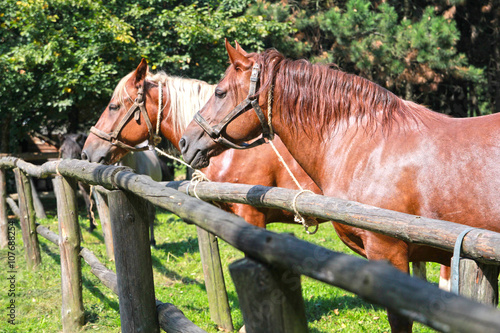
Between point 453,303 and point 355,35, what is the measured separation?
9.80 m

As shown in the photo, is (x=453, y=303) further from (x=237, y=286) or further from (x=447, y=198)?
(x=447, y=198)

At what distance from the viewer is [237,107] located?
10.2ft

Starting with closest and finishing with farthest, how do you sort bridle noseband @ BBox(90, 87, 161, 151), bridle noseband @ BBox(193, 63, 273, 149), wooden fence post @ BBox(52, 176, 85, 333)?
1. bridle noseband @ BBox(193, 63, 273, 149)
2. wooden fence post @ BBox(52, 176, 85, 333)
3. bridle noseband @ BBox(90, 87, 161, 151)

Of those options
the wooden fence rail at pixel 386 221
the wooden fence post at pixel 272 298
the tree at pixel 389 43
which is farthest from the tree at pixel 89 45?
the wooden fence post at pixel 272 298

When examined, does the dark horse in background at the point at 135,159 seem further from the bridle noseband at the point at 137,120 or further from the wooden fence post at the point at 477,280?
the wooden fence post at the point at 477,280

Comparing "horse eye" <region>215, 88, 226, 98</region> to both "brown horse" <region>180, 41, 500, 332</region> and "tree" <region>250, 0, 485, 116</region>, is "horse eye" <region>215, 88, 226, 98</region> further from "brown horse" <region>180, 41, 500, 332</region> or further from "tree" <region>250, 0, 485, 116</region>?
"tree" <region>250, 0, 485, 116</region>

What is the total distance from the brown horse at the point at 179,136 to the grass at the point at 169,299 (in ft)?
3.37

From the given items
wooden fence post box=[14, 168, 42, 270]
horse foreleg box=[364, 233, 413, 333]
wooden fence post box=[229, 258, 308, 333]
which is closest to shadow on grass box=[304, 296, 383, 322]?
horse foreleg box=[364, 233, 413, 333]

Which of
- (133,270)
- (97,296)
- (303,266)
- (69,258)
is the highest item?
(303,266)

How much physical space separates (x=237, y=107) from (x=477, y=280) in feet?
6.36

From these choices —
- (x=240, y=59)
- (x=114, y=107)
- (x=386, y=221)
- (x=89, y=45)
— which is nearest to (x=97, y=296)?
(x=114, y=107)

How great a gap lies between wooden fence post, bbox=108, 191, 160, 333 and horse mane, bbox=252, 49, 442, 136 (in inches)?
51.2

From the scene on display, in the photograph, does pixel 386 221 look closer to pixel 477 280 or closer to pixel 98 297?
pixel 477 280

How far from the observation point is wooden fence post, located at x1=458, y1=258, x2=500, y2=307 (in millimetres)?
1564
